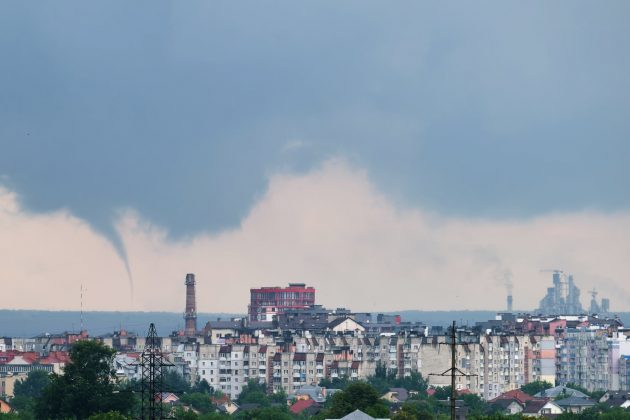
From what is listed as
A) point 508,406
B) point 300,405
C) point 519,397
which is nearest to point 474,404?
point 508,406

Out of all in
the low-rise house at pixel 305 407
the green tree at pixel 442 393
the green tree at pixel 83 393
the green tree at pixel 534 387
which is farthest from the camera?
the green tree at pixel 534 387

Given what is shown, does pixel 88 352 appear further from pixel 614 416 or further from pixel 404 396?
pixel 404 396

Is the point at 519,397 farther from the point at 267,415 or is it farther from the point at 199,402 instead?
the point at 267,415

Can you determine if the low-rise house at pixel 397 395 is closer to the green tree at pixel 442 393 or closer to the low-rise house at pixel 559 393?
the green tree at pixel 442 393

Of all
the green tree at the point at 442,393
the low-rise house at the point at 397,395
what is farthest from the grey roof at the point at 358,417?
the green tree at the point at 442,393

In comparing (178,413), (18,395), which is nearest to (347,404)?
(178,413)

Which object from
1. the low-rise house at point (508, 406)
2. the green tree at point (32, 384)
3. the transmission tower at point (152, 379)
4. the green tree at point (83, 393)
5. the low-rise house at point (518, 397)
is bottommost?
the low-rise house at point (508, 406)

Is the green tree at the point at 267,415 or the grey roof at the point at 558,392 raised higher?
the grey roof at the point at 558,392

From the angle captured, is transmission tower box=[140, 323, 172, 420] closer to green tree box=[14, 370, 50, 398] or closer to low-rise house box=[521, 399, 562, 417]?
low-rise house box=[521, 399, 562, 417]
